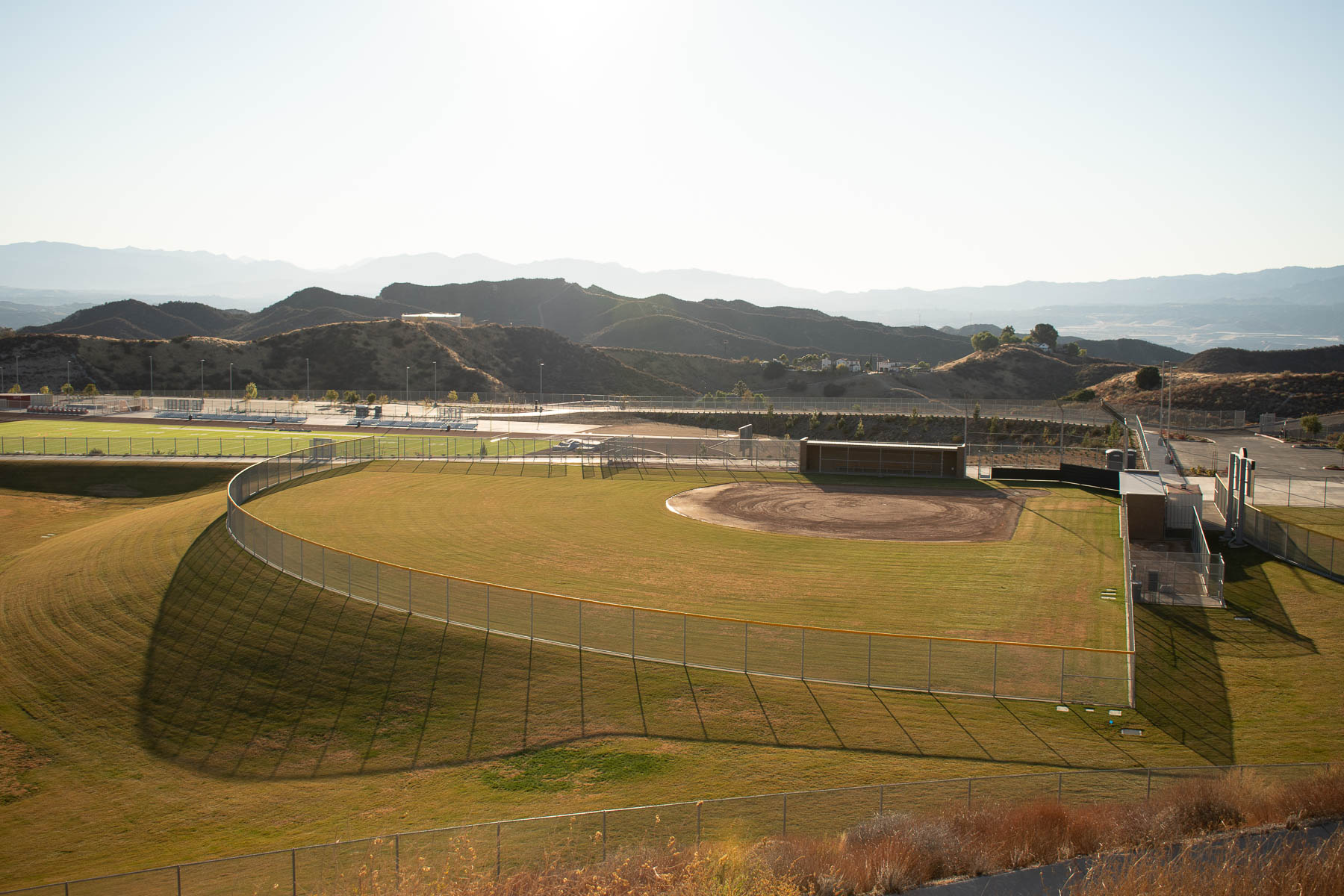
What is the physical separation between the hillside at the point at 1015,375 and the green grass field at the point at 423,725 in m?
122

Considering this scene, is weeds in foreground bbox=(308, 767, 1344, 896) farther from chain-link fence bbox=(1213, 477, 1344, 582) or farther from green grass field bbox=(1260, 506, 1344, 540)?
green grass field bbox=(1260, 506, 1344, 540)

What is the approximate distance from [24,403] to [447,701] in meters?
99.0

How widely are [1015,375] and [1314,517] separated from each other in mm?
111146

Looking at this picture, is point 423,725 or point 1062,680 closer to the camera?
point 1062,680

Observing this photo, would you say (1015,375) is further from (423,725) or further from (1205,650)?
(423,725)

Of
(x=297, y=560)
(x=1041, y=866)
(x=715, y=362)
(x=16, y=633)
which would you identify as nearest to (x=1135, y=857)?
(x=1041, y=866)

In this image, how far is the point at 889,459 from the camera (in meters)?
57.1

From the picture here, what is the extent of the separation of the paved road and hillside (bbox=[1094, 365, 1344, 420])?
326 feet

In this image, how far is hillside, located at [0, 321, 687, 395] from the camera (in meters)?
133

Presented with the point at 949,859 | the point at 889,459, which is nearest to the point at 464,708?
the point at 949,859

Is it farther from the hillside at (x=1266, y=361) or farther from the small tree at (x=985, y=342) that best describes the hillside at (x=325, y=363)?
the hillside at (x=1266, y=361)

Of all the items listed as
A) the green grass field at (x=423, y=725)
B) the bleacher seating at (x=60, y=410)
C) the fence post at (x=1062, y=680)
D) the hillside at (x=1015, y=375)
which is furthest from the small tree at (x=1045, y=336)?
the fence post at (x=1062, y=680)

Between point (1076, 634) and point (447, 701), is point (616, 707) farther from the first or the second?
point (1076, 634)

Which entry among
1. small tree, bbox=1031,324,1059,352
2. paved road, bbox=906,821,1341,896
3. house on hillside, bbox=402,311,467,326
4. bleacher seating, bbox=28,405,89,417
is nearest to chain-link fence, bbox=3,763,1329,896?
paved road, bbox=906,821,1341,896
